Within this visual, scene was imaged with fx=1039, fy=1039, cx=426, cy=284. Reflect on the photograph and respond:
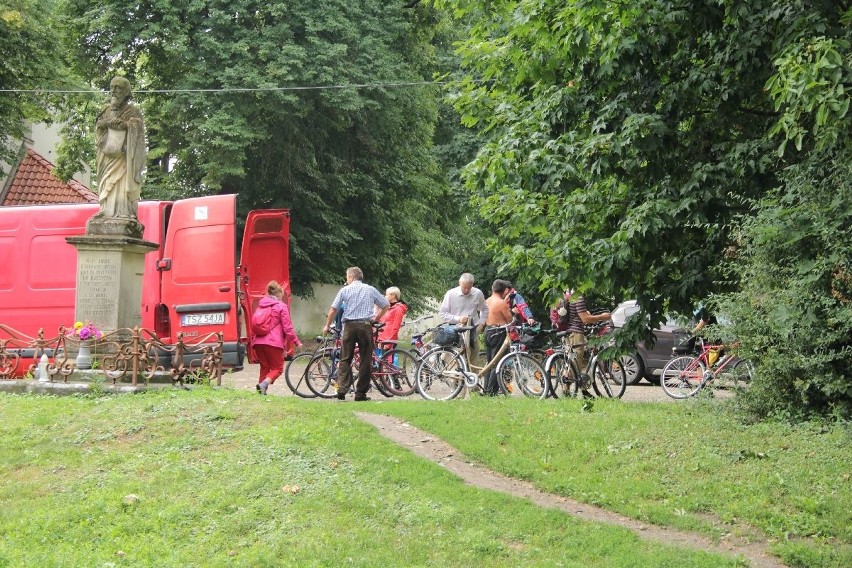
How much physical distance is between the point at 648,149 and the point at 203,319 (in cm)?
754

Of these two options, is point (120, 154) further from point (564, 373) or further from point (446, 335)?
point (564, 373)

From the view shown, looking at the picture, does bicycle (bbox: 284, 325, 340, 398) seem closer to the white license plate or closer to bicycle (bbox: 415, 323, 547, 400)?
bicycle (bbox: 415, 323, 547, 400)

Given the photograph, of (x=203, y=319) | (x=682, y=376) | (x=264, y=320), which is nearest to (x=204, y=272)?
(x=203, y=319)

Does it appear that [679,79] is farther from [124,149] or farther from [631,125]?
[124,149]

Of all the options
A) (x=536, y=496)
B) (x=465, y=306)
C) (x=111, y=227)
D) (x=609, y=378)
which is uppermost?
(x=111, y=227)

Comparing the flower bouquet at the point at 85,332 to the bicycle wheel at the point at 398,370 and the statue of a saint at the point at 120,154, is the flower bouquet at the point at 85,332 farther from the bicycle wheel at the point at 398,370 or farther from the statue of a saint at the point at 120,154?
the bicycle wheel at the point at 398,370

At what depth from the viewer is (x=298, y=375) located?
16453 mm

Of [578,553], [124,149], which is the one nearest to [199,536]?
[578,553]

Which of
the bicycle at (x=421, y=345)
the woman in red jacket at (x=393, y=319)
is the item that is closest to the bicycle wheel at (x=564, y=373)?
the bicycle at (x=421, y=345)

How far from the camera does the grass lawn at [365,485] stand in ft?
23.4

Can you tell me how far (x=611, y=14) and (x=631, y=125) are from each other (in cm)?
156

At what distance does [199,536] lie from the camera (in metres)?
7.33

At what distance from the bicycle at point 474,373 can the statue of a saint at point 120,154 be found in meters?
4.50

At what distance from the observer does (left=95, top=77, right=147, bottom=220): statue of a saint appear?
13062mm
